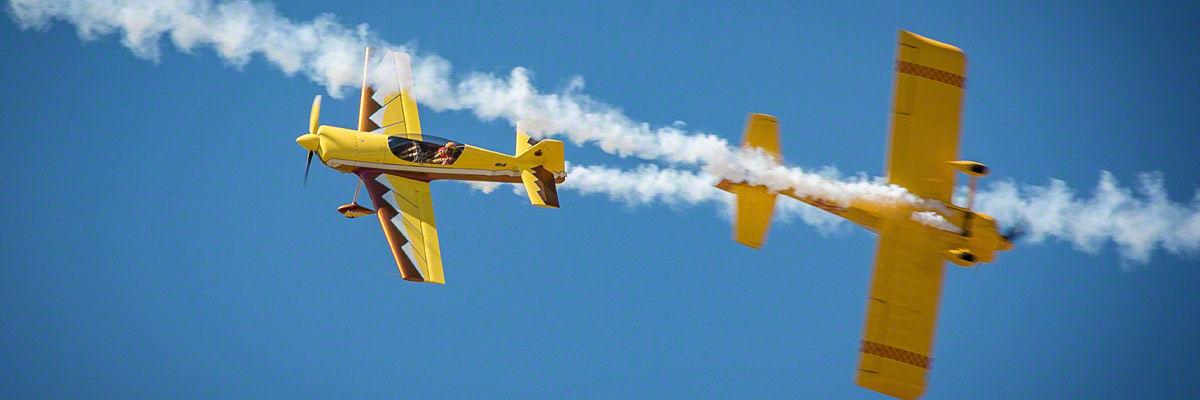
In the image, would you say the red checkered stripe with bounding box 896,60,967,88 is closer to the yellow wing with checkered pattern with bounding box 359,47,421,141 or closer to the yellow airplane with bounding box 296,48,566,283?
the yellow airplane with bounding box 296,48,566,283

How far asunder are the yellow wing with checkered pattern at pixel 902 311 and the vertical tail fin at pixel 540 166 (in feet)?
22.3

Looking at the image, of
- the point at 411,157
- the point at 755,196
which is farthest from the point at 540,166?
the point at 755,196

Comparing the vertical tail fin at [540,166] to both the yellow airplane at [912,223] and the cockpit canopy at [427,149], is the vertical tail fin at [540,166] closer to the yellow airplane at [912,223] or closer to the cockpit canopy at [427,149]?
the cockpit canopy at [427,149]

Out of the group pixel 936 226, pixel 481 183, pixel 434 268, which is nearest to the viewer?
pixel 936 226

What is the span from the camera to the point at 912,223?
19406 mm

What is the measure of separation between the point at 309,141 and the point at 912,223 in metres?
11.7

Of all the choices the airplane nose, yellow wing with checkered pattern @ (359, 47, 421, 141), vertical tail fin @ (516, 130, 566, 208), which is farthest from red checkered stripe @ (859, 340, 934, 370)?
the airplane nose

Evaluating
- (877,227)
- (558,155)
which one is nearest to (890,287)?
(877,227)

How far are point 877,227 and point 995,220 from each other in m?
2.18

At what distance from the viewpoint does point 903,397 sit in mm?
19891

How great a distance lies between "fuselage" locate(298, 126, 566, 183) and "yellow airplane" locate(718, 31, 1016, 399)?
5.55 meters

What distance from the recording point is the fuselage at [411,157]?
69.6ft

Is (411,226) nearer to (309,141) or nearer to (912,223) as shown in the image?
(309,141)

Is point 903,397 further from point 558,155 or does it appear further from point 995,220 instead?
point 558,155
